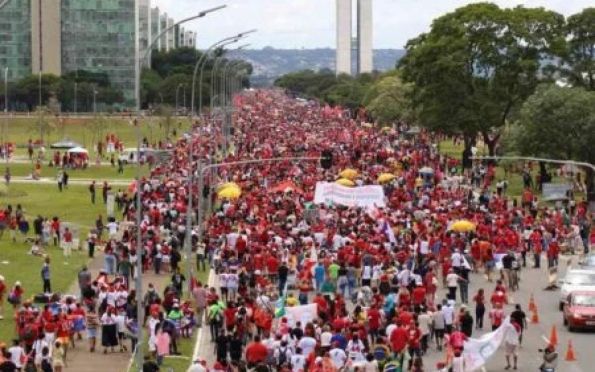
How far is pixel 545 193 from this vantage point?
57000mm

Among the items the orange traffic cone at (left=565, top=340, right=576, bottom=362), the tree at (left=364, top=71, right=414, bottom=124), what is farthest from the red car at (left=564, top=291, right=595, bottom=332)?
the tree at (left=364, top=71, right=414, bottom=124)

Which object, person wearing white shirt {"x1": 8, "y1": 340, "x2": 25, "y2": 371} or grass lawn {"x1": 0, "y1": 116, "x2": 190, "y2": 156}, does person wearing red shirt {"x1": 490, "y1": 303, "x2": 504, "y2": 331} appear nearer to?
person wearing white shirt {"x1": 8, "y1": 340, "x2": 25, "y2": 371}

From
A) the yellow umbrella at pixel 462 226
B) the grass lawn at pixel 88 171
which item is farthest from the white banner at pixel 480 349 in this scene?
the grass lawn at pixel 88 171

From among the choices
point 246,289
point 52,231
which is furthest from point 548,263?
point 52,231

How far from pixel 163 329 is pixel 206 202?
2907cm

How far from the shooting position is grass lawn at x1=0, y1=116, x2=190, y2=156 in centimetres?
12038

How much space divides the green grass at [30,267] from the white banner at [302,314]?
284 inches

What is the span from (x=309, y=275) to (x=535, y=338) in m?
7.02

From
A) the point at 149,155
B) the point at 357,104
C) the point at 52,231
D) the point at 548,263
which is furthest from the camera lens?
the point at 357,104

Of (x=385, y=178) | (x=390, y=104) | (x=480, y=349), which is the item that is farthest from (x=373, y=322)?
(x=390, y=104)

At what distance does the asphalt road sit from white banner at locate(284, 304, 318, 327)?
5.77 ft

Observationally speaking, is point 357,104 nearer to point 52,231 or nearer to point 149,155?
point 149,155

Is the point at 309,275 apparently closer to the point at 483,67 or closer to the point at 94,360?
the point at 94,360

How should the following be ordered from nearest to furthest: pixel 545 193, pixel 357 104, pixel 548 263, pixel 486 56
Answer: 1. pixel 548 263
2. pixel 545 193
3. pixel 486 56
4. pixel 357 104
